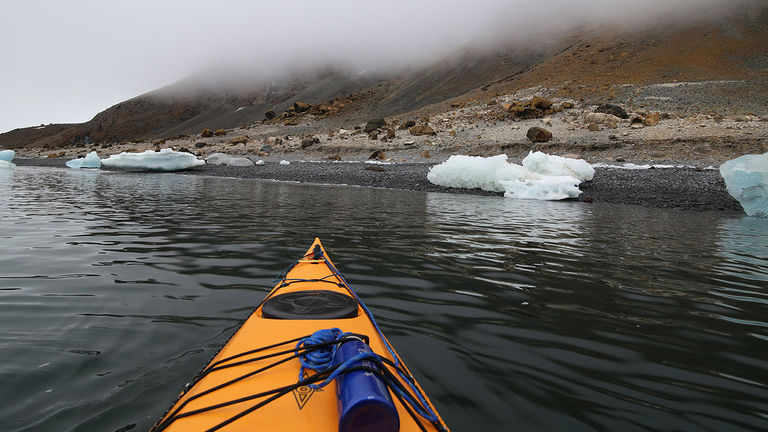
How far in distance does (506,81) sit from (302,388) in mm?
55435

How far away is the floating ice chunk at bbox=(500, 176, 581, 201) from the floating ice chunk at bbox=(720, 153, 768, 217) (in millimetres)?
4467

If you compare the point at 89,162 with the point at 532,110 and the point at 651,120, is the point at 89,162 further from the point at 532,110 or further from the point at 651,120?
the point at 651,120

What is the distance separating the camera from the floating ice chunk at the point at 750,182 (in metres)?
11.4

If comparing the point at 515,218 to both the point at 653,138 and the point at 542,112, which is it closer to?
the point at 653,138

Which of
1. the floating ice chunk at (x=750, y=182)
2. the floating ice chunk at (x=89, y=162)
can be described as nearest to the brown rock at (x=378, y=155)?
the floating ice chunk at (x=750, y=182)

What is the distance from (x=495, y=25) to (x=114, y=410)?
9855cm

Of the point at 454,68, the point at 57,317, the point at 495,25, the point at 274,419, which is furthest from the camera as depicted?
the point at 495,25

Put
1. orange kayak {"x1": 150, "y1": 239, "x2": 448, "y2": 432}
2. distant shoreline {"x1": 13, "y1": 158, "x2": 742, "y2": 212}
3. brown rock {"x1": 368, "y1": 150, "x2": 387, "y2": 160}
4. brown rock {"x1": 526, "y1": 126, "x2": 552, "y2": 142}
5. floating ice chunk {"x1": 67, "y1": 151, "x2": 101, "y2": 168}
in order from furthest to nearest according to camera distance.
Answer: floating ice chunk {"x1": 67, "y1": 151, "x2": 101, "y2": 168} < brown rock {"x1": 368, "y1": 150, "x2": 387, "y2": 160} < brown rock {"x1": 526, "y1": 126, "x2": 552, "y2": 142} < distant shoreline {"x1": 13, "y1": 158, "x2": 742, "y2": 212} < orange kayak {"x1": 150, "y1": 239, "x2": 448, "y2": 432}

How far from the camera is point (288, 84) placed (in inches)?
4739

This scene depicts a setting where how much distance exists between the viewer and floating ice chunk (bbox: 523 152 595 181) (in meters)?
16.2

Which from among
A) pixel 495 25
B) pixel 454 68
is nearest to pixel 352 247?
pixel 454 68

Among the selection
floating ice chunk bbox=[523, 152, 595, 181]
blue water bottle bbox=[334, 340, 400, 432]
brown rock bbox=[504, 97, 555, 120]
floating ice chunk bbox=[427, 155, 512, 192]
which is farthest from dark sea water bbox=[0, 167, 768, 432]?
brown rock bbox=[504, 97, 555, 120]

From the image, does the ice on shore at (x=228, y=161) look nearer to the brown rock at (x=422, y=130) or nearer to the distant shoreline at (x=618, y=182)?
the distant shoreline at (x=618, y=182)

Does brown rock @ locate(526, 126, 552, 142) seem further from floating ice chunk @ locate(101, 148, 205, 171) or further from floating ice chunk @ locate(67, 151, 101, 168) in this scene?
floating ice chunk @ locate(67, 151, 101, 168)
